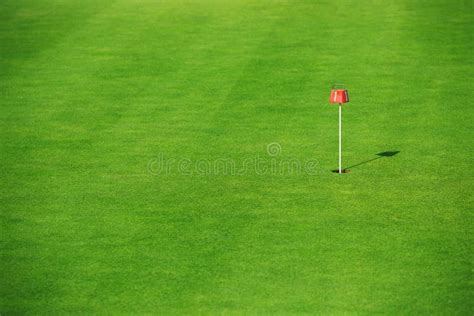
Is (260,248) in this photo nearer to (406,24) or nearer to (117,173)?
(117,173)

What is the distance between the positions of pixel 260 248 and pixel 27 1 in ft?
75.1

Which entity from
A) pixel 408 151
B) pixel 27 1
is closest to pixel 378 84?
pixel 408 151

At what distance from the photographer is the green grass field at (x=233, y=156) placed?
14375 mm

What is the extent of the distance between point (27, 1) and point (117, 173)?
58.3 feet

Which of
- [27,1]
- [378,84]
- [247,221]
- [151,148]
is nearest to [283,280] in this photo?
[247,221]

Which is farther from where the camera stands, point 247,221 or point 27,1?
point 27,1

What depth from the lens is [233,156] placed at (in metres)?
20.8

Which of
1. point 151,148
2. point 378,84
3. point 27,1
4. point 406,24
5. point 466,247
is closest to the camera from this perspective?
point 466,247

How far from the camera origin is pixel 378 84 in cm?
2566

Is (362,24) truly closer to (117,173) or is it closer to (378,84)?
(378,84)

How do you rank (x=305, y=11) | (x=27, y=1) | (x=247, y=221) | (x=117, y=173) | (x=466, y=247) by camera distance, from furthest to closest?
(x=27, y=1), (x=305, y=11), (x=117, y=173), (x=247, y=221), (x=466, y=247)

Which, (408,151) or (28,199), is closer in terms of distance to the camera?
(28,199)

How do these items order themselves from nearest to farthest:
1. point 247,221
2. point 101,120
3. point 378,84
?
point 247,221 → point 101,120 → point 378,84

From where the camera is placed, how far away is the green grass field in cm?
1438
